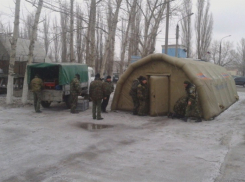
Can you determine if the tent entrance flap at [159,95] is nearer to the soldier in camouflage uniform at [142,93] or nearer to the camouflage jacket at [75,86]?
the soldier in camouflage uniform at [142,93]

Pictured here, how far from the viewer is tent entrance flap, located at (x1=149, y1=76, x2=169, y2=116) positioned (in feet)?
37.4

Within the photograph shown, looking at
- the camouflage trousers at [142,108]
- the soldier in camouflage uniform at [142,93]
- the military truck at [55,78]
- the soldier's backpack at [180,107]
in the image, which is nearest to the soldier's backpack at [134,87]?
the soldier in camouflage uniform at [142,93]

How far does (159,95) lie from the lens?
11477 mm

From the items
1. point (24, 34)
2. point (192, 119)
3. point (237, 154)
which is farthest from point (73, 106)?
point (24, 34)

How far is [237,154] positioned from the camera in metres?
6.41

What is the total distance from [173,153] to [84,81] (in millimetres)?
9481

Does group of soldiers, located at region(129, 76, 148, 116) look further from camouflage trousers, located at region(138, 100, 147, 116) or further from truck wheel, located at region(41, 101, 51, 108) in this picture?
truck wheel, located at region(41, 101, 51, 108)

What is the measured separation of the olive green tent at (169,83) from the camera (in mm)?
10734

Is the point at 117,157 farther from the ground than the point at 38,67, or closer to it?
closer to it

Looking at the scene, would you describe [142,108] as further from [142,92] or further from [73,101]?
[73,101]

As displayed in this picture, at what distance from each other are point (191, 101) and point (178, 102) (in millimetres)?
963

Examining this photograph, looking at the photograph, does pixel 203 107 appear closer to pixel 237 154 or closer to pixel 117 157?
pixel 237 154

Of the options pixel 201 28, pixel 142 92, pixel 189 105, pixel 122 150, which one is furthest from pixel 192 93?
pixel 201 28

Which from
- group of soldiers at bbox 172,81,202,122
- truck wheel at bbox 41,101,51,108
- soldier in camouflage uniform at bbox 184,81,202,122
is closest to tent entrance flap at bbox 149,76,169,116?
group of soldiers at bbox 172,81,202,122
